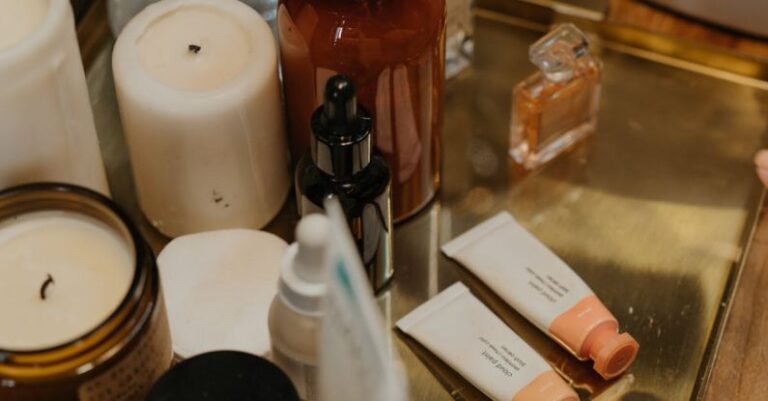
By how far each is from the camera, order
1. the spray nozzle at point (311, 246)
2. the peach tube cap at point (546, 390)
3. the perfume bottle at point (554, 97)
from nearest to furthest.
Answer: the spray nozzle at point (311, 246)
the peach tube cap at point (546, 390)
the perfume bottle at point (554, 97)

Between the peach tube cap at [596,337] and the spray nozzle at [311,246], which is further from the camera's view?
the peach tube cap at [596,337]

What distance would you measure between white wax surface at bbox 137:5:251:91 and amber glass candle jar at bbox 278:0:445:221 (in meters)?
0.03

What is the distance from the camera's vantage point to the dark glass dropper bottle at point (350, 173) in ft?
1.64

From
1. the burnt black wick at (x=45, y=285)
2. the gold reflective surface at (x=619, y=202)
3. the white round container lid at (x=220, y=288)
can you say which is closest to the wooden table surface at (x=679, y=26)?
the gold reflective surface at (x=619, y=202)

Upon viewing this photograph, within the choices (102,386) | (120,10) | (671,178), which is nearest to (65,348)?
(102,386)

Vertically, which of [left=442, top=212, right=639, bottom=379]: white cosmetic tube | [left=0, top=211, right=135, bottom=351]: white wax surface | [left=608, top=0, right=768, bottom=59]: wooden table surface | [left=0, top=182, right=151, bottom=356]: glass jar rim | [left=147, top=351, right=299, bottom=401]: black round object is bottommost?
[left=442, top=212, right=639, bottom=379]: white cosmetic tube

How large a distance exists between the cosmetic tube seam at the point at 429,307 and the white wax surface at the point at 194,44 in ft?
0.48

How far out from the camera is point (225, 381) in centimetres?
46

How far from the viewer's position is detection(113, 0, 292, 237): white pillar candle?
1.80ft

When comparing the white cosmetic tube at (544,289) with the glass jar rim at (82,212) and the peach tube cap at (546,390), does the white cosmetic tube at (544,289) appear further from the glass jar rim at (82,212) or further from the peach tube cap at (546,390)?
the glass jar rim at (82,212)

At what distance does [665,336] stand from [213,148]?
0.24 metres

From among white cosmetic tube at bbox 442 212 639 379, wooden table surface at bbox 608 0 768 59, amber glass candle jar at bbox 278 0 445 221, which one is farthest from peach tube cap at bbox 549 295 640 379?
wooden table surface at bbox 608 0 768 59

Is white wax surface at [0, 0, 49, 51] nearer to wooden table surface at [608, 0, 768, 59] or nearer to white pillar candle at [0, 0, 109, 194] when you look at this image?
white pillar candle at [0, 0, 109, 194]

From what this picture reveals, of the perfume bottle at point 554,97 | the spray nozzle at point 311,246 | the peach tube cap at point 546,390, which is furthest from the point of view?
the perfume bottle at point 554,97
